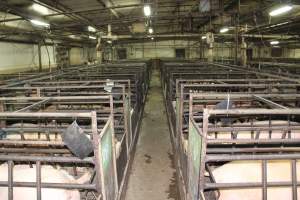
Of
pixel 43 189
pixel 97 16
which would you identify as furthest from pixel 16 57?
pixel 43 189

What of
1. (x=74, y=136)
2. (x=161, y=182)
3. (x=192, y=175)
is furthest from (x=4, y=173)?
(x=161, y=182)

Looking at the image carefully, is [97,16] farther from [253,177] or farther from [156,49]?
[156,49]

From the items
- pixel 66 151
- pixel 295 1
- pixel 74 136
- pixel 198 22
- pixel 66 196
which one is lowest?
pixel 66 196

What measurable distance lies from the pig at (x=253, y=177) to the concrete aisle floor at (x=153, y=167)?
1701 mm

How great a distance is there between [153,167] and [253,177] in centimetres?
295

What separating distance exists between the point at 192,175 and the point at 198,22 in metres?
18.1

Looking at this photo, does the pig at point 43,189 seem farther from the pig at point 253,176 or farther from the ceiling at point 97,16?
the ceiling at point 97,16

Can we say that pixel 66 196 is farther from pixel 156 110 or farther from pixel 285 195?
pixel 156 110

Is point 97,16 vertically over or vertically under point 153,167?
over

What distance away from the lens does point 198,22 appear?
19.9 metres

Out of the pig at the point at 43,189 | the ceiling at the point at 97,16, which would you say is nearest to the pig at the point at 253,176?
the pig at the point at 43,189

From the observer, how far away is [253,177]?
2.87 metres

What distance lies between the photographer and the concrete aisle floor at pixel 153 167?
4.62m

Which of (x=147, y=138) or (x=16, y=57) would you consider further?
(x=16, y=57)
